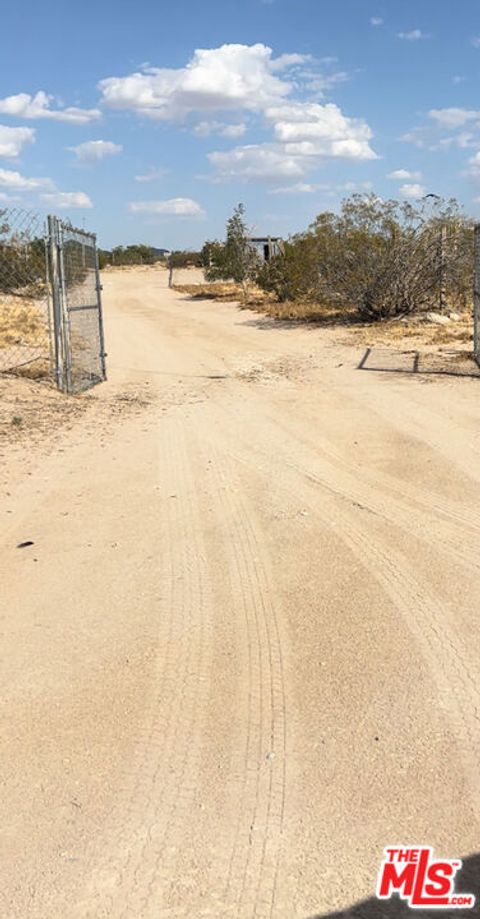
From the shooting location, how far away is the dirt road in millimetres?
2621

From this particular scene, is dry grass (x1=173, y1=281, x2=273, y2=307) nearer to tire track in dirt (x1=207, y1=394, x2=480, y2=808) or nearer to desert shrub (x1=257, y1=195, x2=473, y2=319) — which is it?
desert shrub (x1=257, y1=195, x2=473, y2=319)

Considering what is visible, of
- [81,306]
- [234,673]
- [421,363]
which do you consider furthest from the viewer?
[421,363]

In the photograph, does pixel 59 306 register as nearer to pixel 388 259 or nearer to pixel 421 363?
pixel 421 363

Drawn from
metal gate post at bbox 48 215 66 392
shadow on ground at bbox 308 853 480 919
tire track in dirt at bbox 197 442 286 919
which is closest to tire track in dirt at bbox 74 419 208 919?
tire track in dirt at bbox 197 442 286 919

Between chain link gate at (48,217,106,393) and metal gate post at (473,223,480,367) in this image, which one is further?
metal gate post at (473,223,480,367)

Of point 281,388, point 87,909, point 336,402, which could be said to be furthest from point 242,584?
point 281,388

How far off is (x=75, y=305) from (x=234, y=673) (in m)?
9.65

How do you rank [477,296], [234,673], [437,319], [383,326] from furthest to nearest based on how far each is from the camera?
[437,319], [383,326], [477,296], [234,673]

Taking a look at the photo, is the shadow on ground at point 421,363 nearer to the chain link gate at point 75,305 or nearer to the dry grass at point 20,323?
the chain link gate at point 75,305

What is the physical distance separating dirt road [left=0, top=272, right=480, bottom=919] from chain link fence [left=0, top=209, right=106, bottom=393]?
3.36 m

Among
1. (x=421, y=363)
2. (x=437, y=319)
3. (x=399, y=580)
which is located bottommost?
(x=399, y=580)

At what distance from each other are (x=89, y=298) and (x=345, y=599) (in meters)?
11.0

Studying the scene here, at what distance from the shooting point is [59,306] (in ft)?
34.9

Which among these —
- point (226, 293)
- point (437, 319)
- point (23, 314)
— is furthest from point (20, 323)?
point (226, 293)
